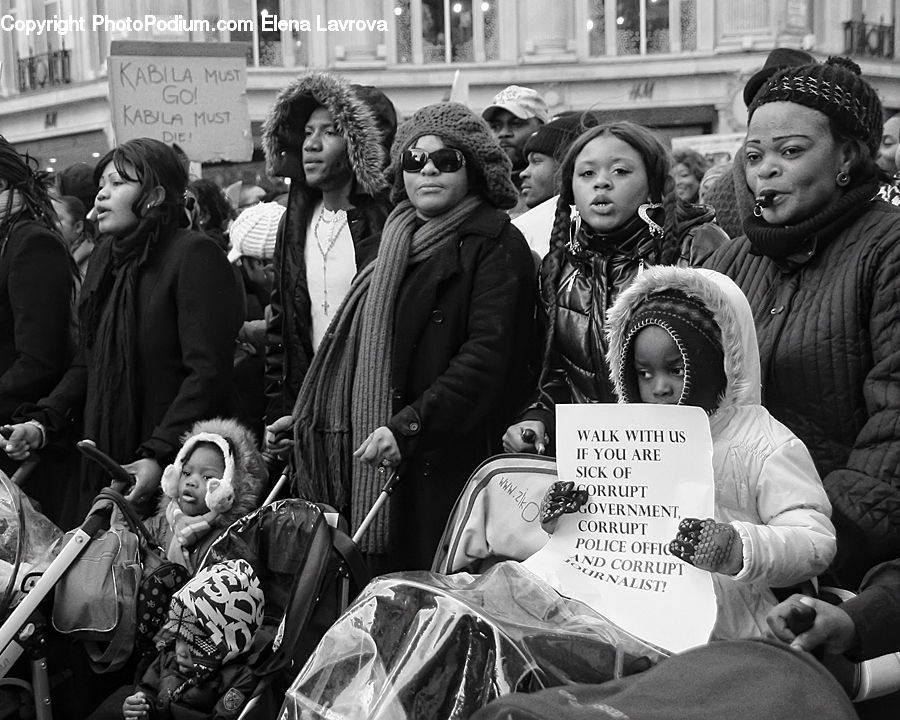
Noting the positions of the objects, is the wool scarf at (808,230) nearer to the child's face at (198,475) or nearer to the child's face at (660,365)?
the child's face at (660,365)

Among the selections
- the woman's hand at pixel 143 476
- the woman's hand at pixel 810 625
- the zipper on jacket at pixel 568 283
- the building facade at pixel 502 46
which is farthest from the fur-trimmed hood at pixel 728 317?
the building facade at pixel 502 46

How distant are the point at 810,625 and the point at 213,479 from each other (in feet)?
8.30

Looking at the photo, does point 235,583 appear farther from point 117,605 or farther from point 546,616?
point 546,616

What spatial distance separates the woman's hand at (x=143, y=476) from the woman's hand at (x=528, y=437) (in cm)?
153

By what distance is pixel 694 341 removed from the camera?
2732mm

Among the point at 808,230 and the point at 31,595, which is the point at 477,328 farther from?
the point at 31,595

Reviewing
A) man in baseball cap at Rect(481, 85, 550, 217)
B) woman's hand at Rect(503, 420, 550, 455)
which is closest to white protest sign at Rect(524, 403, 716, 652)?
woman's hand at Rect(503, 420, 550, 455)

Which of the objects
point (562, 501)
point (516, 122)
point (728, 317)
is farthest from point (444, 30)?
point (562, 501)

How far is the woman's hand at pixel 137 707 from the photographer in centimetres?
379

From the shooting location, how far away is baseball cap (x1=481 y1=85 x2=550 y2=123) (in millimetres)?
6059

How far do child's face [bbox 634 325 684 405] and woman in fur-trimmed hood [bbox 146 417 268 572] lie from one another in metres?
1.97

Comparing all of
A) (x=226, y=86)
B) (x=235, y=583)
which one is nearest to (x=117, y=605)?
(x=235, y=583)

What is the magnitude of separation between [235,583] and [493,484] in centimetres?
100

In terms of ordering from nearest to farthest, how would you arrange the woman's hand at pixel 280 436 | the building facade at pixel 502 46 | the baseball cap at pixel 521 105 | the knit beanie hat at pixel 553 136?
the woman's hand at pixel 280 436, the knit beanie hat at pixel 553 136, the baseball cap at pixel 521 105, the building facade at pixel 502 46
